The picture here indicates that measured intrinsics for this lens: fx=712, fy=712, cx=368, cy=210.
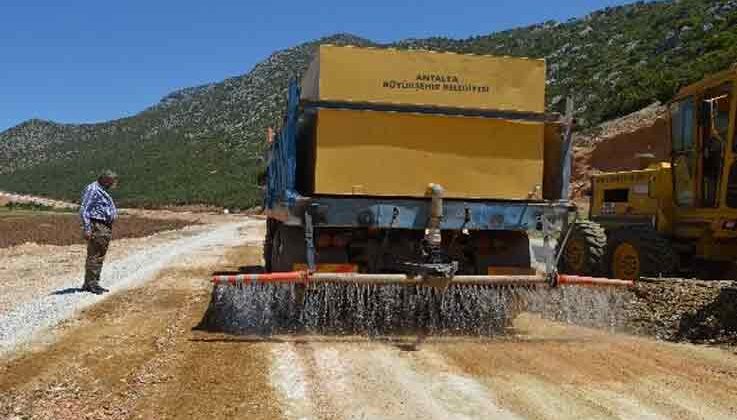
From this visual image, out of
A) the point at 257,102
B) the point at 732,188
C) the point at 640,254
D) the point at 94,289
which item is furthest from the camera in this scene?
the point at 257,102

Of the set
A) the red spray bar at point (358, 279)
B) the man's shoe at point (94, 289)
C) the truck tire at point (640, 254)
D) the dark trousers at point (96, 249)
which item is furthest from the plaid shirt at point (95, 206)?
the truck tire at point (640, 254)

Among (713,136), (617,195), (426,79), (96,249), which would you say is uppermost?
(426,79)

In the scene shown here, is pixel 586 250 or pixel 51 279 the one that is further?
pixel 51 279

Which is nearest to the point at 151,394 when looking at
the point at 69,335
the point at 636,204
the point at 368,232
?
the point at 69,335

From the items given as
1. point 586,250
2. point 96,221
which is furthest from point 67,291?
point 586,250

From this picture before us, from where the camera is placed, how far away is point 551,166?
762 cm

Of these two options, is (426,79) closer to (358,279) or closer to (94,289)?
(358,279)

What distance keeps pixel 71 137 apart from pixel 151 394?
14493 centimetres

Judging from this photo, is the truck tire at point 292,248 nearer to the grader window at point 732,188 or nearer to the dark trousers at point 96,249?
the dark trousers at point 96,249

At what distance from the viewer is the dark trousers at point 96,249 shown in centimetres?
955

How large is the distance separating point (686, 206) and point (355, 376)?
248 inches

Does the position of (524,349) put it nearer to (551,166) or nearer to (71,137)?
(551,166)

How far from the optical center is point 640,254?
9.29 metres

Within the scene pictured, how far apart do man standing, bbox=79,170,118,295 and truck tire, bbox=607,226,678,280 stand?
6985mm
